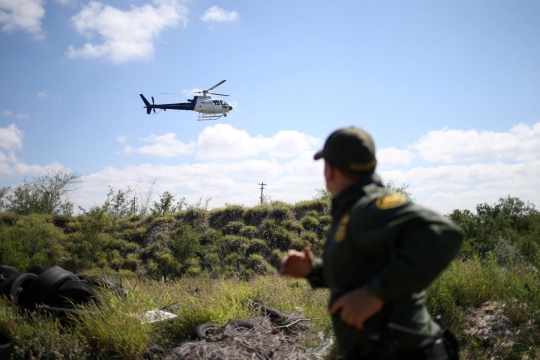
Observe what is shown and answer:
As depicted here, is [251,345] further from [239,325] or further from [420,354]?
[420,354]

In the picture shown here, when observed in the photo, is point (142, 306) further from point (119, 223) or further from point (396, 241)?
point (119, 223)

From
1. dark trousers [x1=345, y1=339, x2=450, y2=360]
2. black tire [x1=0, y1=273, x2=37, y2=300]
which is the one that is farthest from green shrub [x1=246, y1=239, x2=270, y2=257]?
dark trousers [x1=345, y1=339, x2=450, y2=360]

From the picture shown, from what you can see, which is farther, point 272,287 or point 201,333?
point 272,287

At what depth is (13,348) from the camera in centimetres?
665

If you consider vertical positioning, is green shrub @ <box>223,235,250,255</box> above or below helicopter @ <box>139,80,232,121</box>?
below

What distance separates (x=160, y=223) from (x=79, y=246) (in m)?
3.48

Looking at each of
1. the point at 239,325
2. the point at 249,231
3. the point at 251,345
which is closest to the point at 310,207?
the point at 249,231

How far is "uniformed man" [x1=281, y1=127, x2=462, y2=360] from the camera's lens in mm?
1997

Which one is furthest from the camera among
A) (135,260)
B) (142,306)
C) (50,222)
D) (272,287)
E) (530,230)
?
(50,222)

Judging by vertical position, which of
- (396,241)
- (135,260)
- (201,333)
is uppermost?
(396,241)

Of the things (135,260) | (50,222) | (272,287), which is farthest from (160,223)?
(272,287)

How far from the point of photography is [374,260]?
7.37 ft

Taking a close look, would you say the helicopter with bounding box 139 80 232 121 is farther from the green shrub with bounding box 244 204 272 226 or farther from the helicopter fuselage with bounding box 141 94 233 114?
the green shrub with bounding box 244 204 272 226

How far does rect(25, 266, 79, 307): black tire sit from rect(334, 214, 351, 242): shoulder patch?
6.53m
